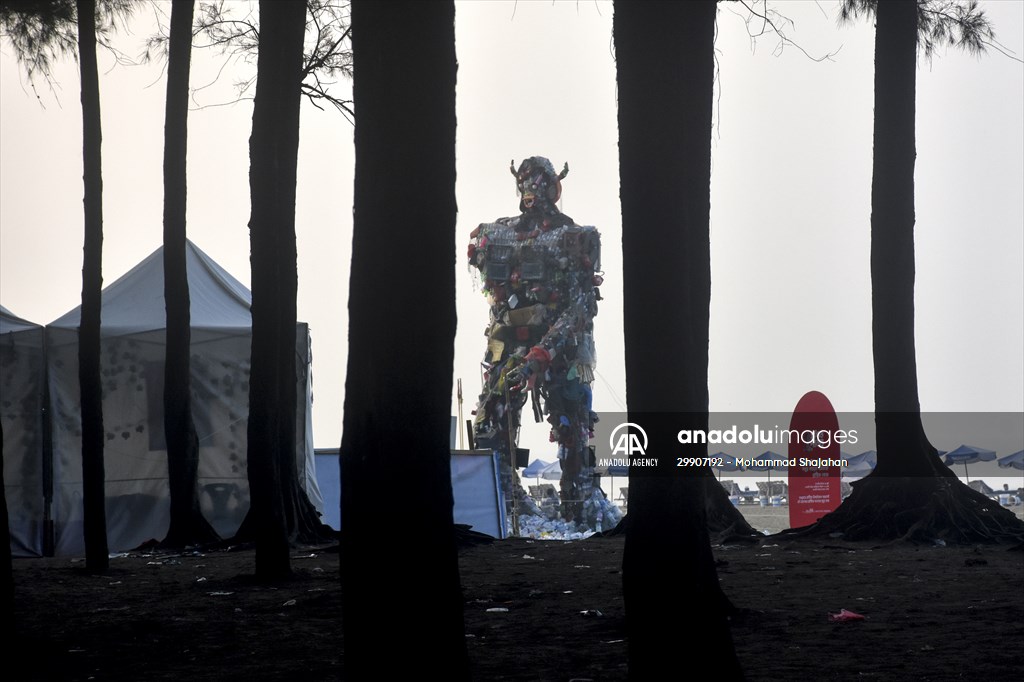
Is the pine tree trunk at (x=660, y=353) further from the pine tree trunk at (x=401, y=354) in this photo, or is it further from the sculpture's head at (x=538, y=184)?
the sculpture's head at (x=538, y=184)

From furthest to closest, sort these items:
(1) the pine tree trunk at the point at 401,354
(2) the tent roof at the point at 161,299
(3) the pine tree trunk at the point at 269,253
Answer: (2) the tent roof at the point at 161,299, (3) the pine tree trunk at the point at 269,253, (1) the pine tree trunk at the point at 401,354

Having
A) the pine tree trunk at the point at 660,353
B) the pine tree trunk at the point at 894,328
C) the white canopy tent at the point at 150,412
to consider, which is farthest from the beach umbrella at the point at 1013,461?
the pine tree trunk at the point at 660,353

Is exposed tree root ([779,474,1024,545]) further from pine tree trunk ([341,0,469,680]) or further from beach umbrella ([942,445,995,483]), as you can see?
beach umbrella ([942,445,995,483])

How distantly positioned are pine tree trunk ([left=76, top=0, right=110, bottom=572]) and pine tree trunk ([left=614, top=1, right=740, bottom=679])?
7976mm

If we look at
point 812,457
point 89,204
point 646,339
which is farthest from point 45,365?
point 646,339

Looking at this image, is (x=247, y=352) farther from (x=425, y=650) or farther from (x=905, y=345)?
(x=425, y=650)

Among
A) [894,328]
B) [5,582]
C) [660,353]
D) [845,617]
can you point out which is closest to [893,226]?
[894,328]

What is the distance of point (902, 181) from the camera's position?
14.4 meters

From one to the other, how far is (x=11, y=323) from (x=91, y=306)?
6.79 m

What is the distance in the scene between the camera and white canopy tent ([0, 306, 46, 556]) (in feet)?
57.6

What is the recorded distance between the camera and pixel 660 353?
16.8 ft

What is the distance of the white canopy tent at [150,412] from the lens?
59.0 feet

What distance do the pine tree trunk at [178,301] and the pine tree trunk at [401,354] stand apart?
39.8 feet

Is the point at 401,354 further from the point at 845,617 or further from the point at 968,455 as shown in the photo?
the point at 968,455
